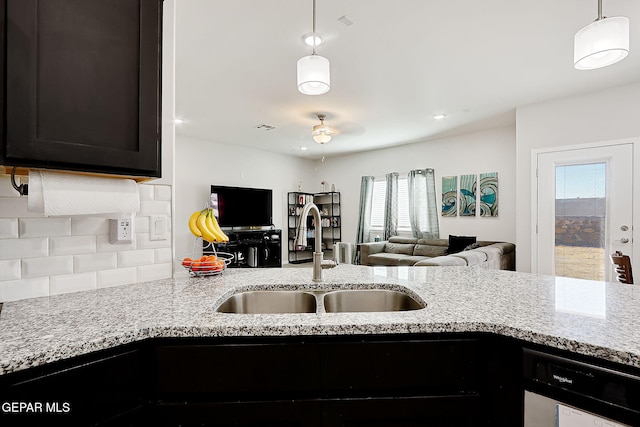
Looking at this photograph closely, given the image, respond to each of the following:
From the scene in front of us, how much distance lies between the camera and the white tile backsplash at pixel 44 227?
122cm

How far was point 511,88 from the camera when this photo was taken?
370 centimetres

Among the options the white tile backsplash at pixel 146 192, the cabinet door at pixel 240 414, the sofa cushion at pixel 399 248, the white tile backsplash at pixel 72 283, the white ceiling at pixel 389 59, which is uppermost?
the white ceiling at pixel 389 59

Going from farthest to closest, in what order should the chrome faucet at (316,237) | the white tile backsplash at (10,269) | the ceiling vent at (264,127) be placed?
the ceiling vent at (264,127)
the chrome faucet at (316,237)
the white tile backsplash at (10,269)

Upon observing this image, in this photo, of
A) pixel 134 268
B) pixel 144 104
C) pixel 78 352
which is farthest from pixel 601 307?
pixel 134 268

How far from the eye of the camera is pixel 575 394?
2.70 feet

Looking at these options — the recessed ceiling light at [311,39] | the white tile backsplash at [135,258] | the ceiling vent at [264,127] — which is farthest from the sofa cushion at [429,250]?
the white tile backsplash at [135,258]

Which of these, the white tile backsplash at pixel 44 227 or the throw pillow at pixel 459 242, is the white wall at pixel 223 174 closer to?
the throw pillow at pixel 459 242

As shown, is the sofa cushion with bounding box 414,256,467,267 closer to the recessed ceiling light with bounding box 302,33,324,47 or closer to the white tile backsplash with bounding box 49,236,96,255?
the recessed ceiling light with bounding box 302,33,324,47

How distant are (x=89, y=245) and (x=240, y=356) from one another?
918 millimetres

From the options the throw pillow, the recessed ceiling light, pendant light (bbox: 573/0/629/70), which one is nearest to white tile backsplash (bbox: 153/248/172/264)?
the recessed ceiling light

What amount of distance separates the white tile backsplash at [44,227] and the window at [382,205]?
20.3 feet

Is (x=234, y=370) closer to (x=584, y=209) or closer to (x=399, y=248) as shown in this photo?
(x=584, y=209)

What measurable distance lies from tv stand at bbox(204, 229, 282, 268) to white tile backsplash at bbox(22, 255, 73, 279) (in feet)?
15.5

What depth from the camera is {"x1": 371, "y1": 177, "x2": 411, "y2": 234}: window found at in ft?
22.3
